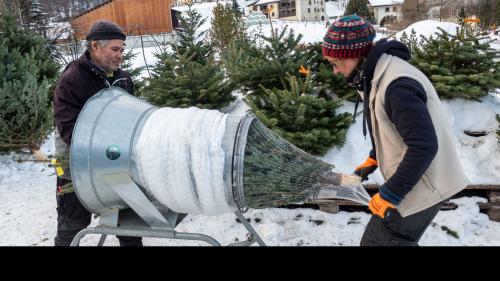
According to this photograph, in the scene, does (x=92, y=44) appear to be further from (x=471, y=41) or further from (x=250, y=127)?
(x=471, y=41)

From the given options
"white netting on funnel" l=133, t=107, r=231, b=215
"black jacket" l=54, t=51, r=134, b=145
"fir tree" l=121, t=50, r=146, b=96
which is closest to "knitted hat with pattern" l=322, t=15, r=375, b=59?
"white netting on funnel" l=133, t=107, r=231, b=215

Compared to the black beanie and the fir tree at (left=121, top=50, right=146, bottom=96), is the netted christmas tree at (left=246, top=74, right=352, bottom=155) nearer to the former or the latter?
the black beanie

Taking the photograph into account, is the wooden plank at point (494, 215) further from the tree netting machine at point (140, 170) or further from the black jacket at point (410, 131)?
the tree netting machine at point (140, 170)

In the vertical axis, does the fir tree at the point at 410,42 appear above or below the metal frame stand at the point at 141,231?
above

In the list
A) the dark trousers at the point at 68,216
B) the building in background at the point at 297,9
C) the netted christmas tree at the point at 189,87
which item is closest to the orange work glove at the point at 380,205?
the dark trousers at the point at 68,216

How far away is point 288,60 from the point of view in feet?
15.8

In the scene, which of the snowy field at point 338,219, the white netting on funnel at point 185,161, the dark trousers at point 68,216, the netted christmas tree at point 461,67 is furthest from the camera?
the netted christmas tree at point 461,67

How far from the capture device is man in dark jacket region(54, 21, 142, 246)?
2451 mm

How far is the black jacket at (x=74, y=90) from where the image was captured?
2.43m

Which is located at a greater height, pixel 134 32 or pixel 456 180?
pixel 134 32

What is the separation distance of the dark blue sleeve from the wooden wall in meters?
27.2

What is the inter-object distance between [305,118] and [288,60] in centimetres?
106

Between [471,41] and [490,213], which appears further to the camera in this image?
[471,41]
